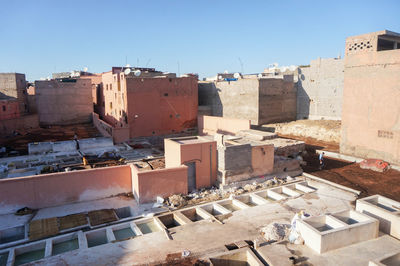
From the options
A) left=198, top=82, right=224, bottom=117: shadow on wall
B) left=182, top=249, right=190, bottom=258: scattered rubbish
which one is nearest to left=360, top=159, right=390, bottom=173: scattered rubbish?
left=182, top=249, right=190, bottom=258: scattered rubbish

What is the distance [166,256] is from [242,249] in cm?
200

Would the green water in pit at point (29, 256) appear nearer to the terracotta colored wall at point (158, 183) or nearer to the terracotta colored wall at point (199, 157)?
the terracotta colored wall at point (158, 183)

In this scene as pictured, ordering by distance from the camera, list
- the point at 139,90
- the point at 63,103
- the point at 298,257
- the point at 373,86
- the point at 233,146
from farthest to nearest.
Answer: the point at 63,103 < the point at 139,90 < the point at 373,86 < the point at 233,146 < the point at 298,257

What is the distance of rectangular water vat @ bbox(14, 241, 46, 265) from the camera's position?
8.17 m

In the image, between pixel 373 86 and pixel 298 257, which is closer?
pixel 298 257

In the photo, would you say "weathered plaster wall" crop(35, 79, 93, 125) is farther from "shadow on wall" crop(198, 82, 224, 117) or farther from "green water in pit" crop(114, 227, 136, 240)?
"green water in pit" crop(114, 227, 136, 240)

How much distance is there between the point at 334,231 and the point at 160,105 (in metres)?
18.6

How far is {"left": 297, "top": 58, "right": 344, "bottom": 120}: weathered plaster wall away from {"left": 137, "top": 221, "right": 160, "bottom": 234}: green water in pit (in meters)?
19.6

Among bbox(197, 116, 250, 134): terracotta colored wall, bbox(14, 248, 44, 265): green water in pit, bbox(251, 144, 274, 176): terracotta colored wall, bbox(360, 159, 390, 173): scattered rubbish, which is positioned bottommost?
bbox(14, 248, 44, 265): green water in pit

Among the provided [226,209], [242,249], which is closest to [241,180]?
[226,209]

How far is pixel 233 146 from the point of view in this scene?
13023 mm

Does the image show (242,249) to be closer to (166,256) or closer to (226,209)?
(166,256)

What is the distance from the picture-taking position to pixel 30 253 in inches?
332

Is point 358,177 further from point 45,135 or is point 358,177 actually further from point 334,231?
point 45,135
